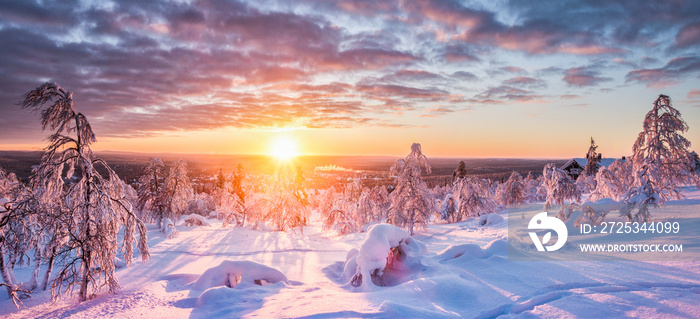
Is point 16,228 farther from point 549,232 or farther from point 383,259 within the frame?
point 549,232

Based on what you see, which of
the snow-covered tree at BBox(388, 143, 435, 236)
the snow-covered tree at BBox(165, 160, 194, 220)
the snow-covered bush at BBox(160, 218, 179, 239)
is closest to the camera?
the snow-covered tree at BBox(388, 143, 435, 236)

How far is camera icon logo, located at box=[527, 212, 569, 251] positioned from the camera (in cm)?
1242

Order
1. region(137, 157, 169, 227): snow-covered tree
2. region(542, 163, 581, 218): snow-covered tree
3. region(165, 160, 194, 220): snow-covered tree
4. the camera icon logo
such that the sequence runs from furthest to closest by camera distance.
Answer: region(165, 160, 194, 220): snow-covered tree, region(137, 157, 169, 227): snow-covered tree, region(542, 163, 581, 218): snow-covered tree, the camera icon logo

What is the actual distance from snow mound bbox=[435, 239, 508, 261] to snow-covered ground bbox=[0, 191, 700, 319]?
0.04 metres

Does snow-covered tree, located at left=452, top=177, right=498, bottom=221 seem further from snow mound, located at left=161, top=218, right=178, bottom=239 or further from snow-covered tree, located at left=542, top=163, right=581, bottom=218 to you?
snow mound, located at left=161, top=218, right=178, bottom=239

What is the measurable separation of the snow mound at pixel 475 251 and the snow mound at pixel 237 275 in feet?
24.0

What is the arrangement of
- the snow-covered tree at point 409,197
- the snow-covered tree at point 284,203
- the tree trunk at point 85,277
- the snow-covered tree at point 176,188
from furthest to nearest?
the snow-covered tree at point 176,188, the snow-covered tree at point 284,203, the snow-covered tree at point 409,197, the tree trunk at point 85,277

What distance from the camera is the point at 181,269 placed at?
49.3 feet

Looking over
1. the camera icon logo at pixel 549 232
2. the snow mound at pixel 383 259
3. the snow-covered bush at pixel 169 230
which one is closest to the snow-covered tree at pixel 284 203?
the snow-covered bush at pixel 169 230

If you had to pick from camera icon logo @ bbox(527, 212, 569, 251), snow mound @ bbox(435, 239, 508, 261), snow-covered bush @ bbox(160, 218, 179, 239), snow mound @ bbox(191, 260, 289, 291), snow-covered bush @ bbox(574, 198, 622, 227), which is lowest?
snow-covered bush @ bbox(160, 218, 179, 239)

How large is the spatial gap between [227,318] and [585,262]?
1157 cm

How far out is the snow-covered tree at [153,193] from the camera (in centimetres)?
3014

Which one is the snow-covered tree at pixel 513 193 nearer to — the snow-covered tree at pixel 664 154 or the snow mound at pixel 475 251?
the snow-covered tree at pixel 664 154

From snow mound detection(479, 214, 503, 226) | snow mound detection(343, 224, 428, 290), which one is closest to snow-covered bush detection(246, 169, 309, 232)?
snow mound detection(343, 224, 428, 290)
